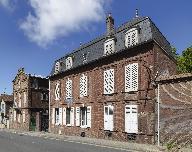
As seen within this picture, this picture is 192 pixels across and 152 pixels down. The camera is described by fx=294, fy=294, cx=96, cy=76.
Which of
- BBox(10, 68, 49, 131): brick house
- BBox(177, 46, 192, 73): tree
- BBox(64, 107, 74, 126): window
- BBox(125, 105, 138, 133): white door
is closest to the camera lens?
Result: BBox(125, 105, 138, 133): white door

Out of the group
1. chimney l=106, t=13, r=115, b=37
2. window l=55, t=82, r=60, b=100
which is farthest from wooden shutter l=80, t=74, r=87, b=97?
window l=55, t=82, r=60, b=100

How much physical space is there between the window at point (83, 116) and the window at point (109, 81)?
152 inches

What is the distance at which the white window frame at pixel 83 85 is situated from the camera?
31.5m

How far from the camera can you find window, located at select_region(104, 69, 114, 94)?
2692 centimetres

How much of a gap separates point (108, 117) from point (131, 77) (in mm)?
4851

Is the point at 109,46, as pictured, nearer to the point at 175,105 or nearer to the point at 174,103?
the point at 174,103

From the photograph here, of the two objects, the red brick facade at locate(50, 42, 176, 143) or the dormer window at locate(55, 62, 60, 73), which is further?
the dormer window at locate(55, 62, 60, 73)

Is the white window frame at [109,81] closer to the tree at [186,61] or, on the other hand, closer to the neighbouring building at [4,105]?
the tree at [186,61]

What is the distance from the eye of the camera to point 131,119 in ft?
78.7

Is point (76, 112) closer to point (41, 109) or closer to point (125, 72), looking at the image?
point (125, 72)

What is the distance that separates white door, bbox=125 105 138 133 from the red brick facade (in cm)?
36

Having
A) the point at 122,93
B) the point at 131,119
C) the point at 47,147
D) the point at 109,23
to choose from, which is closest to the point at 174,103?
the point at 131,119

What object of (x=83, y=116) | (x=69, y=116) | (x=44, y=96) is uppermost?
(x=44, y=96)

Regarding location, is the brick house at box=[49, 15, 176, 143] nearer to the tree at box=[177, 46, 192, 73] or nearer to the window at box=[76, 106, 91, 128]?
the window at box=[76, 106, 91, 128]
